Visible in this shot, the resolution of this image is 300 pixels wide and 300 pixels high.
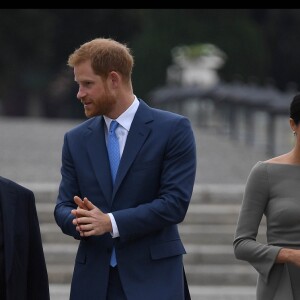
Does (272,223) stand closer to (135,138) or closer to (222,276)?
(135,138)

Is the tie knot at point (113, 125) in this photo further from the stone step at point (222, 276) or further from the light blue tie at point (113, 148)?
the stone step at point (222, 276)

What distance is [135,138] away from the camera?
5.37 metres

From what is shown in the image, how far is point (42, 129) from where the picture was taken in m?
24.8

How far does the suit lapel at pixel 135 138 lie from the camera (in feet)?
17.4

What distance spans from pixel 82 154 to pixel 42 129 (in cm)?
1947

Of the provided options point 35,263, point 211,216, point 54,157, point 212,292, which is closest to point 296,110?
point 35,263

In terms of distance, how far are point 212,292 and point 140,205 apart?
4938 millimetres

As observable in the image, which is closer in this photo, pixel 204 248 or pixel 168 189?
pixel 168 189

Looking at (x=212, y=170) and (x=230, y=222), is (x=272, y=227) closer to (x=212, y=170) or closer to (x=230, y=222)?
(x=230, y=222)

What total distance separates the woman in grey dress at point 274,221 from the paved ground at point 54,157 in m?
7.96

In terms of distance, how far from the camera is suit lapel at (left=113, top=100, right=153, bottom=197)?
5297 mm

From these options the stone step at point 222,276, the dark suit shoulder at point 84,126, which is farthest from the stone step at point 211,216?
the dark suit shoulder at point 84,126

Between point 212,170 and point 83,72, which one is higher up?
point 83,72
